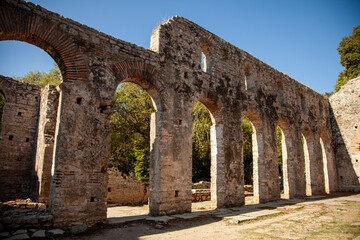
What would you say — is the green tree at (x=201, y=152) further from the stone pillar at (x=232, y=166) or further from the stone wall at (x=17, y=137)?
the stone wall at (x=17, y=137)

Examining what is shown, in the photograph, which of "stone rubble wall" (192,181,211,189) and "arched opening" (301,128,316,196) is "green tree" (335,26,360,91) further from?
"stone rubble wall" (192,181,211,189)

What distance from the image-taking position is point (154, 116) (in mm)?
8078

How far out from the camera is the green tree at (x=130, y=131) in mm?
17281

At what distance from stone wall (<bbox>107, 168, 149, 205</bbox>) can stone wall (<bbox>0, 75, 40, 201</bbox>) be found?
339 centimetres

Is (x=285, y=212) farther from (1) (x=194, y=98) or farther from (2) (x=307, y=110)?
(2) (x=307, y=110)

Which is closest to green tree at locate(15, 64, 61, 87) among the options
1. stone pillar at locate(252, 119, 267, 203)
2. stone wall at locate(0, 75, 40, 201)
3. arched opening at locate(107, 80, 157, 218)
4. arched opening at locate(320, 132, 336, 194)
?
arched opening at locate(107, 80, 157, 218)

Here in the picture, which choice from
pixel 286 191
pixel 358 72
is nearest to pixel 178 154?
pixel 286 191

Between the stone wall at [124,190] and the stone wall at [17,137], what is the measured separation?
339 cm

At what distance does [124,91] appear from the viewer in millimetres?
18375

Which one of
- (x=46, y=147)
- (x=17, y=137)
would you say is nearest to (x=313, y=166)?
(x=46, y=147)

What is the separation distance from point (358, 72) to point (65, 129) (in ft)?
91.3

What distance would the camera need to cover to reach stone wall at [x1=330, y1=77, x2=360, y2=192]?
53.6 ft

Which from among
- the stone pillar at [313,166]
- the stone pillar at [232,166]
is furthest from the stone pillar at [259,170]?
the stone pillar at [313,166]

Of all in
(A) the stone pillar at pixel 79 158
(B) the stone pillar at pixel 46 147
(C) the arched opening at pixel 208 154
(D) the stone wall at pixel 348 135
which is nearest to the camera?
(A) the stone pillar at pixel 79 158
